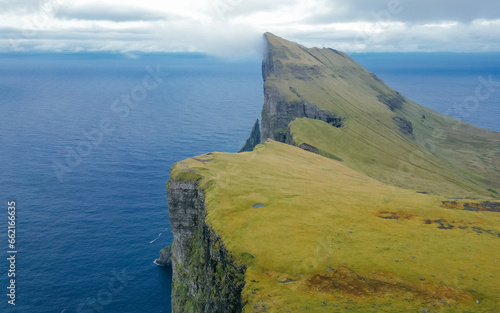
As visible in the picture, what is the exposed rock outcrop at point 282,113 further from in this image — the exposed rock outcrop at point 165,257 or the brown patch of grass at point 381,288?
the brown patch of grass at point 381,288

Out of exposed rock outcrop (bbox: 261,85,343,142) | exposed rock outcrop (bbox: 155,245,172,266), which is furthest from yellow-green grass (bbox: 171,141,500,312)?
exposed rock outcrop (bbox: 261,85,343,142)

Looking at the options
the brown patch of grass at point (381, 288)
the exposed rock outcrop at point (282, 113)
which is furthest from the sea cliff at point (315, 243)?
the exposed rock outcrop at point (282, 113)

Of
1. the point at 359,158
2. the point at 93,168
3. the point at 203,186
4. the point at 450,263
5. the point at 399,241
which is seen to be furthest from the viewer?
the point at 93,168

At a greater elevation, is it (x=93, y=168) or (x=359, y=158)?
(x=359, y=158)

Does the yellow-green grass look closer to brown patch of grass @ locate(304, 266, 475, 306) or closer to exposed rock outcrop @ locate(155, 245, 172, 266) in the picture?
brown patch of grass @ locate(304, 266, 475, 306)

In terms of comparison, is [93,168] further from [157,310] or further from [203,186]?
[203,186]

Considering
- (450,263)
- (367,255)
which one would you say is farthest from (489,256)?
(367,255)
